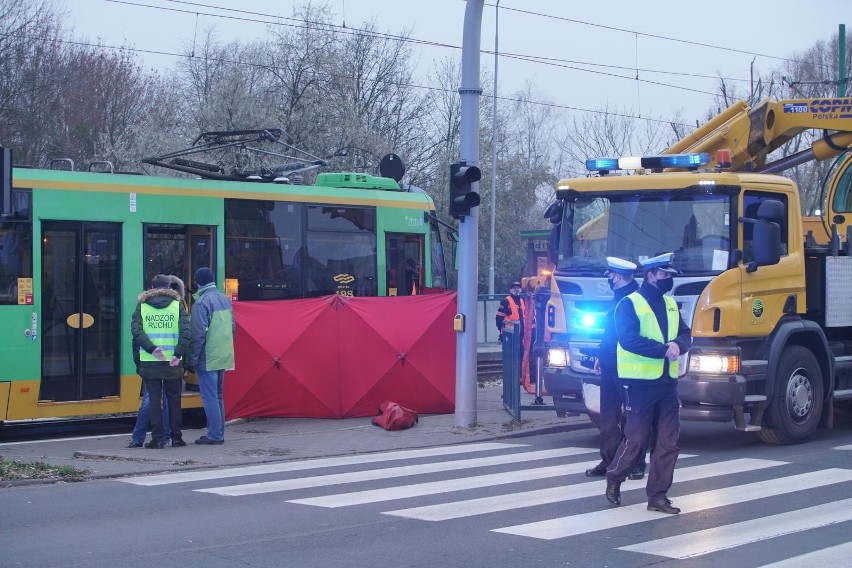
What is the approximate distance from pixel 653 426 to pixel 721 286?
3.25 metres

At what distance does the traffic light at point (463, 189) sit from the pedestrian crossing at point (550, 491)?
3.06 meters

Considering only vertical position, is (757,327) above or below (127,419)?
above

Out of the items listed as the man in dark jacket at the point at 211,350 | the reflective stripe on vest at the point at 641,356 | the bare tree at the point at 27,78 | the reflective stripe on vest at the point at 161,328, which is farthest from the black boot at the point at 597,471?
the bare tree at the point at 27,78

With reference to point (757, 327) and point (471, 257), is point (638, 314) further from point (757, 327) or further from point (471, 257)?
point (471, 257)

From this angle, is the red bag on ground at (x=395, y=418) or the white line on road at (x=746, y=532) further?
the red bag on ground at (x=395, y=418)

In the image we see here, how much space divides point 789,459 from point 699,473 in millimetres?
1422

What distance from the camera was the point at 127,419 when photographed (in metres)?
16.3

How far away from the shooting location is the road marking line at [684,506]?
846 cm

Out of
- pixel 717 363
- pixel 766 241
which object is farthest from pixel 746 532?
pixel 766 241

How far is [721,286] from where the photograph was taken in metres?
12.0

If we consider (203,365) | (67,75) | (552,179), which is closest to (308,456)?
(203,365)

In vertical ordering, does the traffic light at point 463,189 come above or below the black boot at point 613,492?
above

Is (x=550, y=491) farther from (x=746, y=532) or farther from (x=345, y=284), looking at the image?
(x=345, y=284)

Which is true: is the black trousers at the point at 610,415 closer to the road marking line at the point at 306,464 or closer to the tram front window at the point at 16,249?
the road marking line at the point at 306,464
